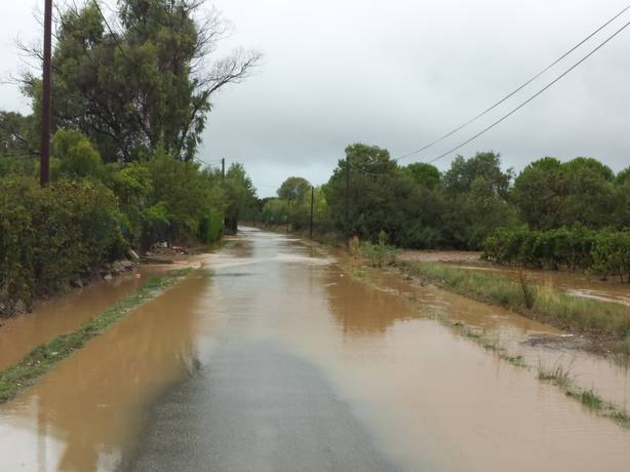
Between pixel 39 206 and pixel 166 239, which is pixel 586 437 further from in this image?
pixel 166 239

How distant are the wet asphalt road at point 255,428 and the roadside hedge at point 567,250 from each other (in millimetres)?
18869

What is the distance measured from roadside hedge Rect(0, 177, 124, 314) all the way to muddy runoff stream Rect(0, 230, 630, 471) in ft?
7.85

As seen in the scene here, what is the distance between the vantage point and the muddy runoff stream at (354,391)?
498cm

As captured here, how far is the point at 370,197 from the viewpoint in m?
42.3

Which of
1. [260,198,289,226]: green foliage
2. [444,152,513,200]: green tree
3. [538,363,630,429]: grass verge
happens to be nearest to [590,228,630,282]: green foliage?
[538,363,630,429]: grass verge

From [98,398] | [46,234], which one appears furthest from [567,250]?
[98,398]

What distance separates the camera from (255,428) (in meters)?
5.47

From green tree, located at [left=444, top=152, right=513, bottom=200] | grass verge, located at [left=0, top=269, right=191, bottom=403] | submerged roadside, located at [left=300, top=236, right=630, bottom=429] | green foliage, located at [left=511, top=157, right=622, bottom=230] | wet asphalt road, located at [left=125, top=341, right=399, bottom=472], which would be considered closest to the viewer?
wet asphalt road, located at [left=125, top=341, right=399, bottom=472]

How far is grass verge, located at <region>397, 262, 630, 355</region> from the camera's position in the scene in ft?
33.8

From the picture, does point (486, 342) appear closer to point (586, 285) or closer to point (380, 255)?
point (586, 285)

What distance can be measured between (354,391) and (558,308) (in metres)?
7.20

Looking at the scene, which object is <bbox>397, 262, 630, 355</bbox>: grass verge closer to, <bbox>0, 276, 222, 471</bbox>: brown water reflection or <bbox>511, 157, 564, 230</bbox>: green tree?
<bbox>0, 276, 222, 471</bbox>: brown water reflection

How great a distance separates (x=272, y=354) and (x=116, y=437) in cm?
362

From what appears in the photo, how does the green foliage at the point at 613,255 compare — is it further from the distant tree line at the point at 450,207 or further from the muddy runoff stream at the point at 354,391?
the distant tree line at the point at 450,207
